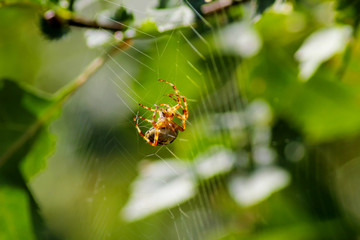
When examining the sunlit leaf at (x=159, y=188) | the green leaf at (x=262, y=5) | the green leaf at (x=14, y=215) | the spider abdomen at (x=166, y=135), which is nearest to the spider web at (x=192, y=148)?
the sunlit leaf at (x=159, y=188)

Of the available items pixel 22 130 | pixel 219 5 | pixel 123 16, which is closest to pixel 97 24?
pixel 123 16

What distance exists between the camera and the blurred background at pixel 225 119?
142 cm

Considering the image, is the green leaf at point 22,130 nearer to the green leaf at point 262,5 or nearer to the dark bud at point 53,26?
the dark bud at point 53,26

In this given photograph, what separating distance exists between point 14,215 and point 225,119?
36.0 inches

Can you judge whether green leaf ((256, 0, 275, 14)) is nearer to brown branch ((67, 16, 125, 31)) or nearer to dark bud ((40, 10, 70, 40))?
brown branch ((67, 16, 125, 31))

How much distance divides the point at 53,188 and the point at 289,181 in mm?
3275

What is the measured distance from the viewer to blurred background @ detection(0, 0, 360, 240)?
1418 mm

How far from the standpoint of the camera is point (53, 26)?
1324mm

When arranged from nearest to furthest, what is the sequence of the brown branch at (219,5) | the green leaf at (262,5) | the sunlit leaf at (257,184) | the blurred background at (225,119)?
the green leaf at (262,5)
the brown branch at (219,5)
the blurred background at (225,119)
the sunlit leaf at (257,184)

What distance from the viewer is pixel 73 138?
11.0 ft

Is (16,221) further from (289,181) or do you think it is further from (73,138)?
(73,138)

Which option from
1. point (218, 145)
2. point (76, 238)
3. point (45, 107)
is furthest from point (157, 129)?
point (76, 238)

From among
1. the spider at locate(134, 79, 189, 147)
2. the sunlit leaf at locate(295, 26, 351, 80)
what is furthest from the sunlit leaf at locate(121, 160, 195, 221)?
the sunlit leaf at locate(295, 26, 351, 80)

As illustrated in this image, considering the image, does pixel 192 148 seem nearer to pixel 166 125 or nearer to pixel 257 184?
pixel 166 125
